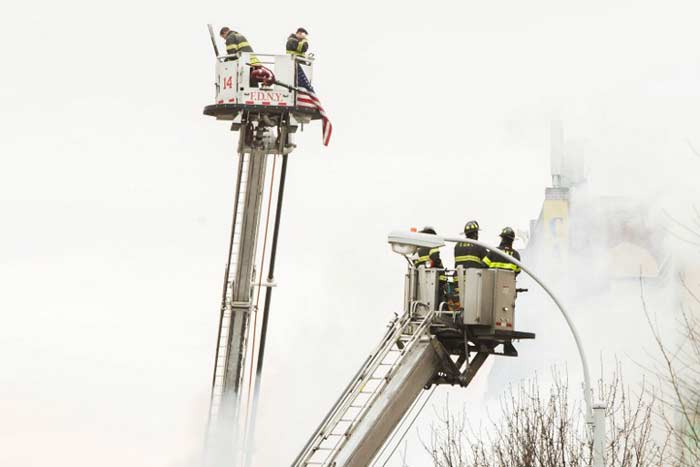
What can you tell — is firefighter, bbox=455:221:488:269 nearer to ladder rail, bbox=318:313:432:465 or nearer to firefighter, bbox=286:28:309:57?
ladder rail, bbox=318:313:432:465

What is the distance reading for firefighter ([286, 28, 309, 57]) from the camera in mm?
32188

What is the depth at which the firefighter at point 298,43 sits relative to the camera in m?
32.2

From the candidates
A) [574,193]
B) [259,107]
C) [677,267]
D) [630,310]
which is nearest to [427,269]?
[259,107]

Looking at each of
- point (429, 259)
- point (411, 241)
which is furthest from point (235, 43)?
point (411, 241)

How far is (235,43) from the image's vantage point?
3194 cm

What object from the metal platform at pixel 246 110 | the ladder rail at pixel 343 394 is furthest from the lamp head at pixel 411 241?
the metal platform at pixel 246 110

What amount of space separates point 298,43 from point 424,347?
9.50 meters

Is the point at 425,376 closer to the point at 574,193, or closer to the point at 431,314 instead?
the point at 431,314

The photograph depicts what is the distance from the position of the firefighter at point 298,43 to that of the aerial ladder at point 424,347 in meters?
7.88

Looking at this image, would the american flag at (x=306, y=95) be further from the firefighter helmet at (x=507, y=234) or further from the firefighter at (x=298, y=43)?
the firefighter helmet at (x=507, y=234)

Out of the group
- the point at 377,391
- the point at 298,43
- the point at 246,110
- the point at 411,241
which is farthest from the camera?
the point at 298,43

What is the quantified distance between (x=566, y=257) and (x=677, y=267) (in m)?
20.4

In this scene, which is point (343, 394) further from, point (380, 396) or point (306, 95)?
point (306, 95)

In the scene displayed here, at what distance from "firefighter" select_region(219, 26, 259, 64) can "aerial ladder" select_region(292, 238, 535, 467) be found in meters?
8.03
